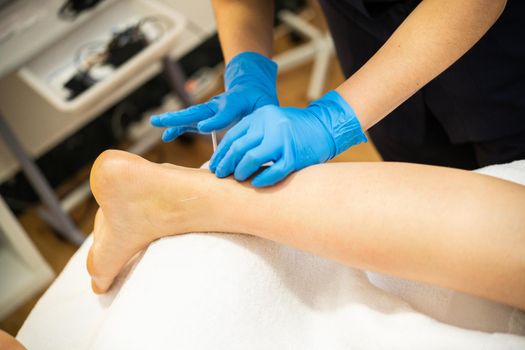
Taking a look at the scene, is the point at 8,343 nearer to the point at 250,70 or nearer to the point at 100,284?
the point at 100,284

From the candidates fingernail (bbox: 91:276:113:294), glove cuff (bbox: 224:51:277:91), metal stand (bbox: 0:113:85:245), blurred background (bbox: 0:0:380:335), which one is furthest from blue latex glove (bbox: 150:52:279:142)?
metal stand (bbox: 0:113:85:245)

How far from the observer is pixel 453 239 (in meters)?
0.65

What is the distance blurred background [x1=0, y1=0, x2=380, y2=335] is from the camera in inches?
62.4

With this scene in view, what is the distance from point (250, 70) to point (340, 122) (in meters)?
0.24

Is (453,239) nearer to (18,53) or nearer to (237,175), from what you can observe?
(237,175)

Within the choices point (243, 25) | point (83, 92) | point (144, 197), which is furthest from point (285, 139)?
point (83, 92)

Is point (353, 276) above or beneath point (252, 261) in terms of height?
beneath

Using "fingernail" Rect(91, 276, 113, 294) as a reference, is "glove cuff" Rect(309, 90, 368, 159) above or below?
above

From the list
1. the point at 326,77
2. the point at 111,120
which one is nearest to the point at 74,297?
the point at 111,120

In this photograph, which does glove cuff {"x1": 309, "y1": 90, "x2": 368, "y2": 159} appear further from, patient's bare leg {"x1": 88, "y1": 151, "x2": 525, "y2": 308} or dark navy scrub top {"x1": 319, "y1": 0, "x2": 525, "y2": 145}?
dark navy scrub top {"x1": 319, "y1": 0, "x2": 525, "y2": 145}

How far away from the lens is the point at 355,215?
71 cm

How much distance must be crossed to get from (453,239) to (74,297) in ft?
2.22

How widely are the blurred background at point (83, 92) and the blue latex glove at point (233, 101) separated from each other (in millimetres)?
610

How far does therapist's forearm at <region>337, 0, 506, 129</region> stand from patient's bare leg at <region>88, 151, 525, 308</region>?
6.5 inches
